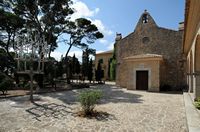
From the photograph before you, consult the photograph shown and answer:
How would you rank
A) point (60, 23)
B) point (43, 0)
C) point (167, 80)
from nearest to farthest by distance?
point (43, 0)
point (167, 80)
point (60, 23)

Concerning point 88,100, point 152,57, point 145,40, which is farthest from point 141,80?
point 88,100

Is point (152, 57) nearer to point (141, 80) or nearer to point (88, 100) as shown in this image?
point (141, 80)

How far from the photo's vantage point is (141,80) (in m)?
19.0

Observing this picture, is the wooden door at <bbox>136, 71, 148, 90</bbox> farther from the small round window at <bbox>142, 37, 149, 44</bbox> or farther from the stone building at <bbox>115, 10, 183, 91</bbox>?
the small round window at <bbox>142, 37, 149, 44</bbox>

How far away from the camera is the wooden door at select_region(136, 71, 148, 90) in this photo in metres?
18.7

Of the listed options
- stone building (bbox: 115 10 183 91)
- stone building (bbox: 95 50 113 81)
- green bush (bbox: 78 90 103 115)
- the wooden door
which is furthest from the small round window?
stone building (bbox: 95 50 113 81)

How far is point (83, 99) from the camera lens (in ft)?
23.1

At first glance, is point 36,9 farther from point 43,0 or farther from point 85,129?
point 85,129

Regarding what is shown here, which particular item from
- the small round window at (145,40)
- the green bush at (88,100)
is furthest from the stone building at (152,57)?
the green bush at (88,100)

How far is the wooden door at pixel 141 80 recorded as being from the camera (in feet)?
61.5

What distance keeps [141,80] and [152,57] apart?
259 centimetres

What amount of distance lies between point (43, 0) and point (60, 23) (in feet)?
10.2

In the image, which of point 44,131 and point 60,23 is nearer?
point 44,131

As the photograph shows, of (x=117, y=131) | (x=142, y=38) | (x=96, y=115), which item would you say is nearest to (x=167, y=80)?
(x=142, y=38)
